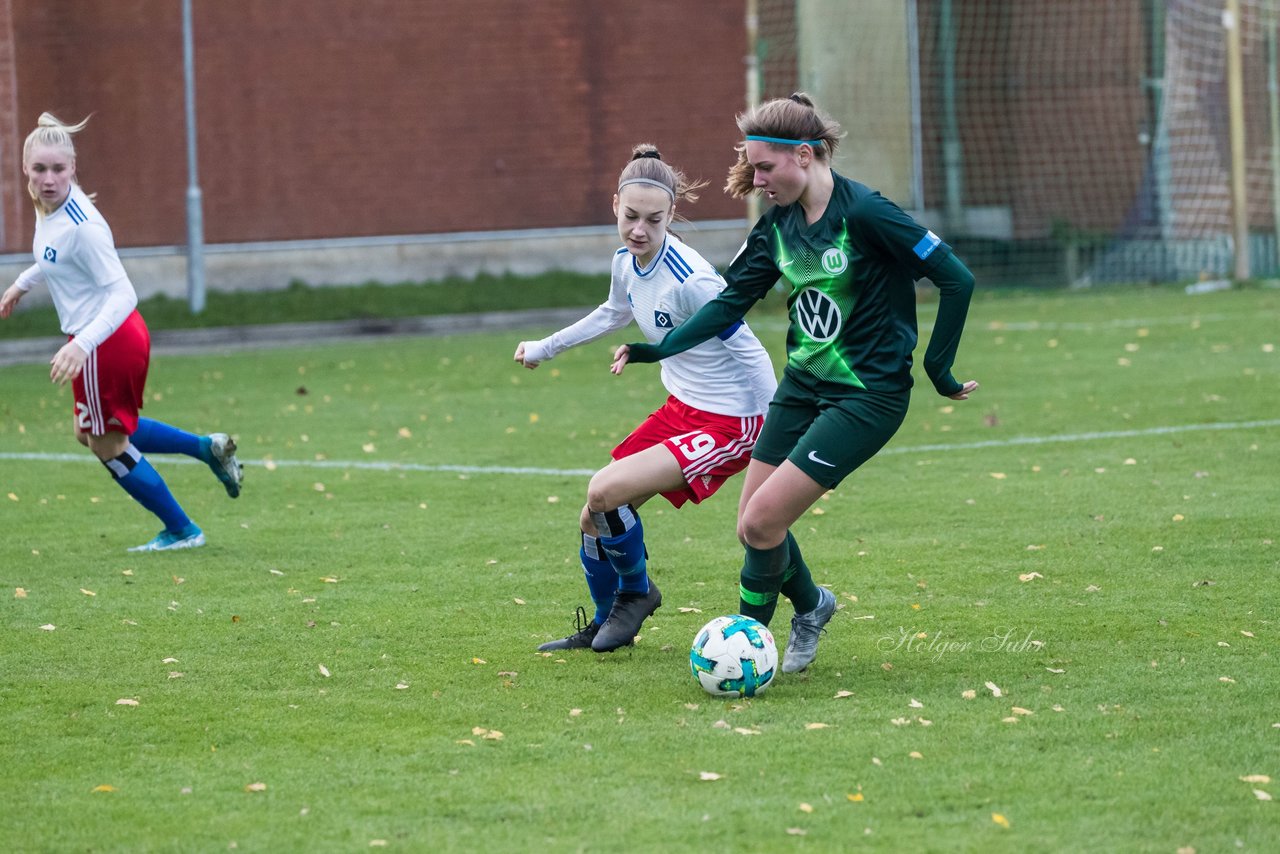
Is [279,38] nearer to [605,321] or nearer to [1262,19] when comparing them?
[1262,19]

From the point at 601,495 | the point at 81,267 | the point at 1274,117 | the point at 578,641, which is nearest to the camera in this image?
the point at 601,495

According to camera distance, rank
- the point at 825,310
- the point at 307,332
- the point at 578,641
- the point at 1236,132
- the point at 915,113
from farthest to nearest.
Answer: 1. the point at 915,113
2. the point at 1236,132
3. the point at 307,332
4. the point at 578,641
5. the point at 825,310

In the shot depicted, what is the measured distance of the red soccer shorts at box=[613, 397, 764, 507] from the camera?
19.1 ft

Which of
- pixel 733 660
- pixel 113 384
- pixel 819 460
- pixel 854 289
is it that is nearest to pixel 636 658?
pixel 733 660

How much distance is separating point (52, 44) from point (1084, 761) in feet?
66.9

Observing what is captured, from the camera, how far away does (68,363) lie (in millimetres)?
7219

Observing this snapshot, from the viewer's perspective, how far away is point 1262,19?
2317 centimetres

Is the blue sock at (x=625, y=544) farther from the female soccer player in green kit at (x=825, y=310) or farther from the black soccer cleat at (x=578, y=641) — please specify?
the female soccer player in green kit at (x=825, y=310)

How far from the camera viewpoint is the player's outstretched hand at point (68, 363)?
7.16 m

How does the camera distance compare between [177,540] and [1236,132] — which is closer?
[177,540]

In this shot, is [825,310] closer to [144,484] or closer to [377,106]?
[144,484]

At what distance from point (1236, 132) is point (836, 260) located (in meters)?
17.2

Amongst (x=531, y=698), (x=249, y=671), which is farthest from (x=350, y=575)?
(x=531, y=698)

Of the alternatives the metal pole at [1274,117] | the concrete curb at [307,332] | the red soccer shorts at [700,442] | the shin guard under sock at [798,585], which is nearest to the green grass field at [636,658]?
the shin guard under sock at [798,585]
